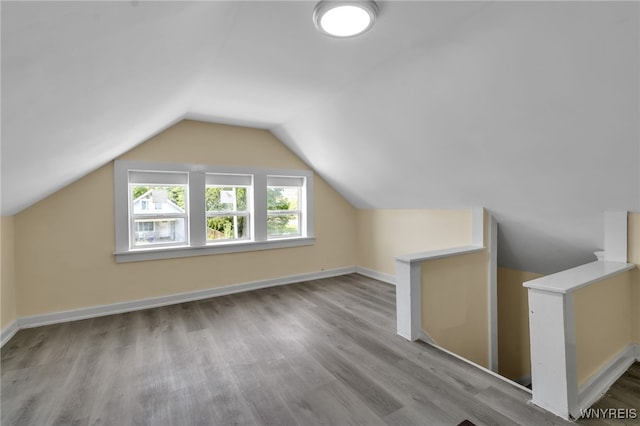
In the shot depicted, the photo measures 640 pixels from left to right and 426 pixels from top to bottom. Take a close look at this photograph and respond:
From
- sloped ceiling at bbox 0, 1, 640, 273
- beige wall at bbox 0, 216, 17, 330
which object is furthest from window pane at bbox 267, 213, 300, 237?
beige wall at bbox 0, 216, 17, 330

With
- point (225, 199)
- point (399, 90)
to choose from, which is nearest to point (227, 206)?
point (225, 199)

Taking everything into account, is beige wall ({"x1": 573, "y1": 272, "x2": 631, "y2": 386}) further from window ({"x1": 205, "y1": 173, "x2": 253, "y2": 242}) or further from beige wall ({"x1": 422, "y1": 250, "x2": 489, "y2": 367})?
window ({"x1": 205, "y1": 173, "x2": 253, "y2": 242})

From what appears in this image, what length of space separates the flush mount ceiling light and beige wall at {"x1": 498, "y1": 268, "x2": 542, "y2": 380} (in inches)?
140

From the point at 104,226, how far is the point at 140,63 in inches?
105

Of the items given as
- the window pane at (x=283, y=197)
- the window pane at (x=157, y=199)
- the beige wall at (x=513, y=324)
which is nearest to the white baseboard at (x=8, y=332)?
the window pane at (x=157, y=199)

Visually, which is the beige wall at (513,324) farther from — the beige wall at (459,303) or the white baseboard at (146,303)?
the white baseboard at (146,303)

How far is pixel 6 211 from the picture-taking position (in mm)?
2770

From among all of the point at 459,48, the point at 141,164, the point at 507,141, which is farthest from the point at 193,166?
the point at 507,141

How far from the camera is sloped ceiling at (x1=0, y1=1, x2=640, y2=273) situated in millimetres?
1350

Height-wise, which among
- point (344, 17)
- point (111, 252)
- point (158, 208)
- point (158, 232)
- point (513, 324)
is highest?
point (344, 17)

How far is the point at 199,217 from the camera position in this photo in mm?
4141

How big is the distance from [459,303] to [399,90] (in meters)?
2.29

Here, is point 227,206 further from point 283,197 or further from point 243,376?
point 243,376

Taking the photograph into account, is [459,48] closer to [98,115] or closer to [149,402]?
[98,115]
